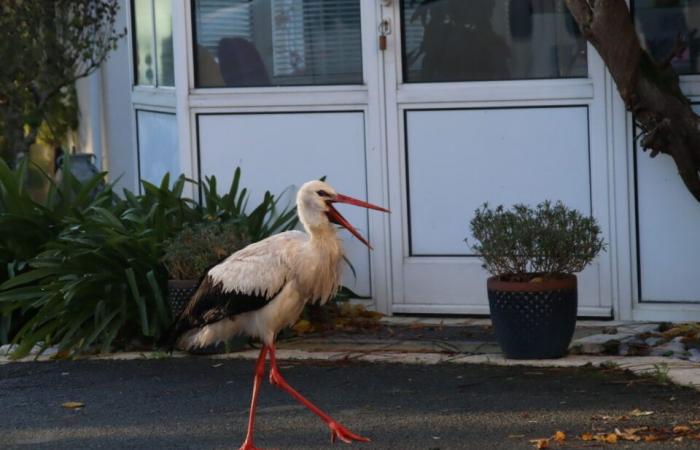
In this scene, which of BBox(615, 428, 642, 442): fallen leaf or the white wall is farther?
the white wall

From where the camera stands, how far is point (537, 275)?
789 cm

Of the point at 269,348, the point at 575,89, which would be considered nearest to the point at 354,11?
the point at 575,89

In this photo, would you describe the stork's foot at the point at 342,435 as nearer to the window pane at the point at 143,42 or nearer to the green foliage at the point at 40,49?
the window pane at the point at 143,42

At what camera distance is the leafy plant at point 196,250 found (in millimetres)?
8398

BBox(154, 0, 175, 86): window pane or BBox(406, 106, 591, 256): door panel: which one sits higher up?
BBox(154, 0, 175, 86): window pane

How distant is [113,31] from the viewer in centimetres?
1236

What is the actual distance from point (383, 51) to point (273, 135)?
95 cm

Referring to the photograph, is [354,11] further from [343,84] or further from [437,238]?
[437,238]

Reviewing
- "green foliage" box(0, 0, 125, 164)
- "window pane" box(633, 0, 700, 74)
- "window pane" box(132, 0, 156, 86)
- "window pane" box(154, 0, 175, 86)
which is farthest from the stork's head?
"green foliage" box(0, 0, 125, 164)

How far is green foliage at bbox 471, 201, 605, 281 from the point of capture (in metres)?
7.81

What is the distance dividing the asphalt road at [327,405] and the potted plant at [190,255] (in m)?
0.41

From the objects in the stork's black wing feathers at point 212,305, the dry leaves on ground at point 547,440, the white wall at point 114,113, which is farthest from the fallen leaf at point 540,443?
the white wall at point 114,113

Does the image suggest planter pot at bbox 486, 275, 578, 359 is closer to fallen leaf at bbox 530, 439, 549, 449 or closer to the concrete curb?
the concrete curb

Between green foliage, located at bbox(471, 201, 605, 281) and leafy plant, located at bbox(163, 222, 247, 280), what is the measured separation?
156 cm
